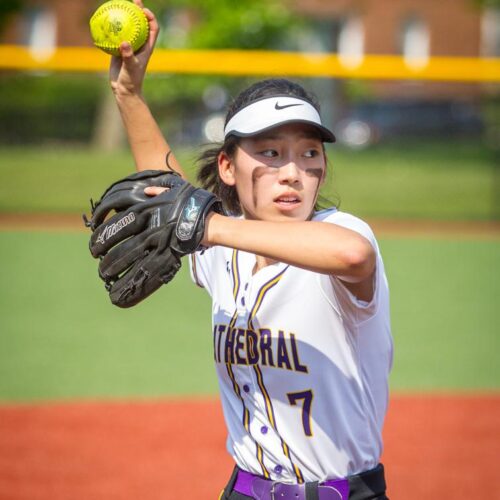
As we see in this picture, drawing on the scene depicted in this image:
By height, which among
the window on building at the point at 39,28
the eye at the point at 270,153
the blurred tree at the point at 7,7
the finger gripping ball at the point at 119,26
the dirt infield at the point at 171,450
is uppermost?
the window on building at the point at 39,28

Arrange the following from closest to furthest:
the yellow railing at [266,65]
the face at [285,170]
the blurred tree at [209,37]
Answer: the face at [285,170], the yellow railing at [266,65], the blurred tree at [209,37]

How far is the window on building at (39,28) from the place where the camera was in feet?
96.0

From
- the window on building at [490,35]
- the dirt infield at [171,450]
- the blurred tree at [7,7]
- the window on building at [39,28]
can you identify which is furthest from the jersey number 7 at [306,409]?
the window on building at [490,35]

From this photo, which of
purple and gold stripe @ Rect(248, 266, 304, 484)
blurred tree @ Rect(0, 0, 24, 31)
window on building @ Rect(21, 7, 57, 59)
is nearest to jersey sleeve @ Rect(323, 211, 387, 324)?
purple and gold stripe @ Rect(248, 266, 304, 484)

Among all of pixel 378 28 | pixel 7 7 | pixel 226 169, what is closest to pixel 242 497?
pixel 226 169

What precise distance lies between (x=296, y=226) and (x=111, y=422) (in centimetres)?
346

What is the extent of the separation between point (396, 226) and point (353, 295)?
33.8 ft

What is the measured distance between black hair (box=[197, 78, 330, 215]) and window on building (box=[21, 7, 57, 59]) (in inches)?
1103

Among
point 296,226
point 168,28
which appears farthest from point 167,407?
point 168,28

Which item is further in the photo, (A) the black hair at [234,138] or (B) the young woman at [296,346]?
(A) the black hair at [234,138]

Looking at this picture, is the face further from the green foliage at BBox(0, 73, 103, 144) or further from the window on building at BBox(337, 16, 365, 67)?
the window on building at BBox(337, 16, 365, 67)

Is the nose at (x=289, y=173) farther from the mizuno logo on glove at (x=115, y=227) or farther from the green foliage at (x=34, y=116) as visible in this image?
the green foliage at (x=34, y=116)

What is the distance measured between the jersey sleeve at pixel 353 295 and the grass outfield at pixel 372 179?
883 centimetres

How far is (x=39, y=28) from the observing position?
97.5ft
